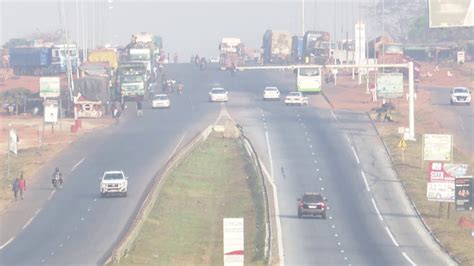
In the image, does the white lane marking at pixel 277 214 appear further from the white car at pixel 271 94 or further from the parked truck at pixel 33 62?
the parked truck at pixel 33 62

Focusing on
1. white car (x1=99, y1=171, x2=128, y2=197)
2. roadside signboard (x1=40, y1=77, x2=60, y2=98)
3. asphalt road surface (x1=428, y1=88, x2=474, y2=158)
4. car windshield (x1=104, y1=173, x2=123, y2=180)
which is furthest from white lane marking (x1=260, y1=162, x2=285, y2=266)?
roadside signboard (x1=40, y1=77, x2=60, y2=98)

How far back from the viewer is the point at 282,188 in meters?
81.6

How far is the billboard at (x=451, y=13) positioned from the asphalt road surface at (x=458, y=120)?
841 centimetres

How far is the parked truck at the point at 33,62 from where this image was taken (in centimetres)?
15238

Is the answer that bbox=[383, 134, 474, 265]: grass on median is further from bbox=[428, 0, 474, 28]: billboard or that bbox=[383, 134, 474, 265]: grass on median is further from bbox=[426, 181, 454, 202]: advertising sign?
bbox=[428, 0, 474, 28]: billboard

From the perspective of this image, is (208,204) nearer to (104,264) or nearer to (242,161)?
(242,161)

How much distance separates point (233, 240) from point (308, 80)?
3438 inches

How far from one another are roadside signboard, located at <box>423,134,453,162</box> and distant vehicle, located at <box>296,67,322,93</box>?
49.5 meters

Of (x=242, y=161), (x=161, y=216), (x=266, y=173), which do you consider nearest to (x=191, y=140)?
(x=242, y=161)

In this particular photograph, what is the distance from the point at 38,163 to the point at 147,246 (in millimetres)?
29009

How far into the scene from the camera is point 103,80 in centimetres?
11731

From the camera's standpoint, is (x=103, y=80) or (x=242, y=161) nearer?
(x=242, y=161)

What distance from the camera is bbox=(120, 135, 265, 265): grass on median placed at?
2452 inches

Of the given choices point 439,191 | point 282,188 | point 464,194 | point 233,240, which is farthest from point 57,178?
point 233,240
